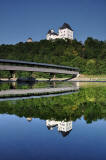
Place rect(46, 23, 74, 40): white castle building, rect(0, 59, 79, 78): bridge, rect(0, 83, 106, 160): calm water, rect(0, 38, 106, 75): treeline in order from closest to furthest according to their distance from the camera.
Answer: rect(0, 83, 106, 160): calm water
rect(0, 59, 79, 78): bridge
rect(0, 38, 106, 75): treeline
rect(46, 23, 74, 40): white castle building

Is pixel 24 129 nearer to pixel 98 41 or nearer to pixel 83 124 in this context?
pixel 83 124

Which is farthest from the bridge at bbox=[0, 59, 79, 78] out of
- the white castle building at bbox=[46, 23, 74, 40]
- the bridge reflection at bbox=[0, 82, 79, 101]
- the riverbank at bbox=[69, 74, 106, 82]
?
the white castle building at bbox=[46, 23, 74, 40]

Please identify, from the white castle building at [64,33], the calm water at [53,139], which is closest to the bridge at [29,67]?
the calm water at [53,139]

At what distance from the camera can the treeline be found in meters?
59.8

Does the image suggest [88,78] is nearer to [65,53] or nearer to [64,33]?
[65,53]

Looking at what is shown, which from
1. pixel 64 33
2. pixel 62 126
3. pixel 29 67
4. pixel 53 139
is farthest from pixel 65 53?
pixel 53 139

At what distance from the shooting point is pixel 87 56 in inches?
3029

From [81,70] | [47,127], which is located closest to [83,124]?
[47,127]

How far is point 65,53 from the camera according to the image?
71188mm

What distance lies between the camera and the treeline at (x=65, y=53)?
59.8 meters

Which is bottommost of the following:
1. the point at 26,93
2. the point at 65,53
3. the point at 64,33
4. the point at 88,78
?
the point at 26,93

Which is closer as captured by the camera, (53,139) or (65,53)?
(53,139)

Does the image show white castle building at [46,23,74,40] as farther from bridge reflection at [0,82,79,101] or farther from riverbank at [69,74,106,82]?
bridge reflection at [0,82,79,101]

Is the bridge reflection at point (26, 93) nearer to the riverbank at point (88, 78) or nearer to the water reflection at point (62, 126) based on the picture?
the water reflection at point (62, 126)
